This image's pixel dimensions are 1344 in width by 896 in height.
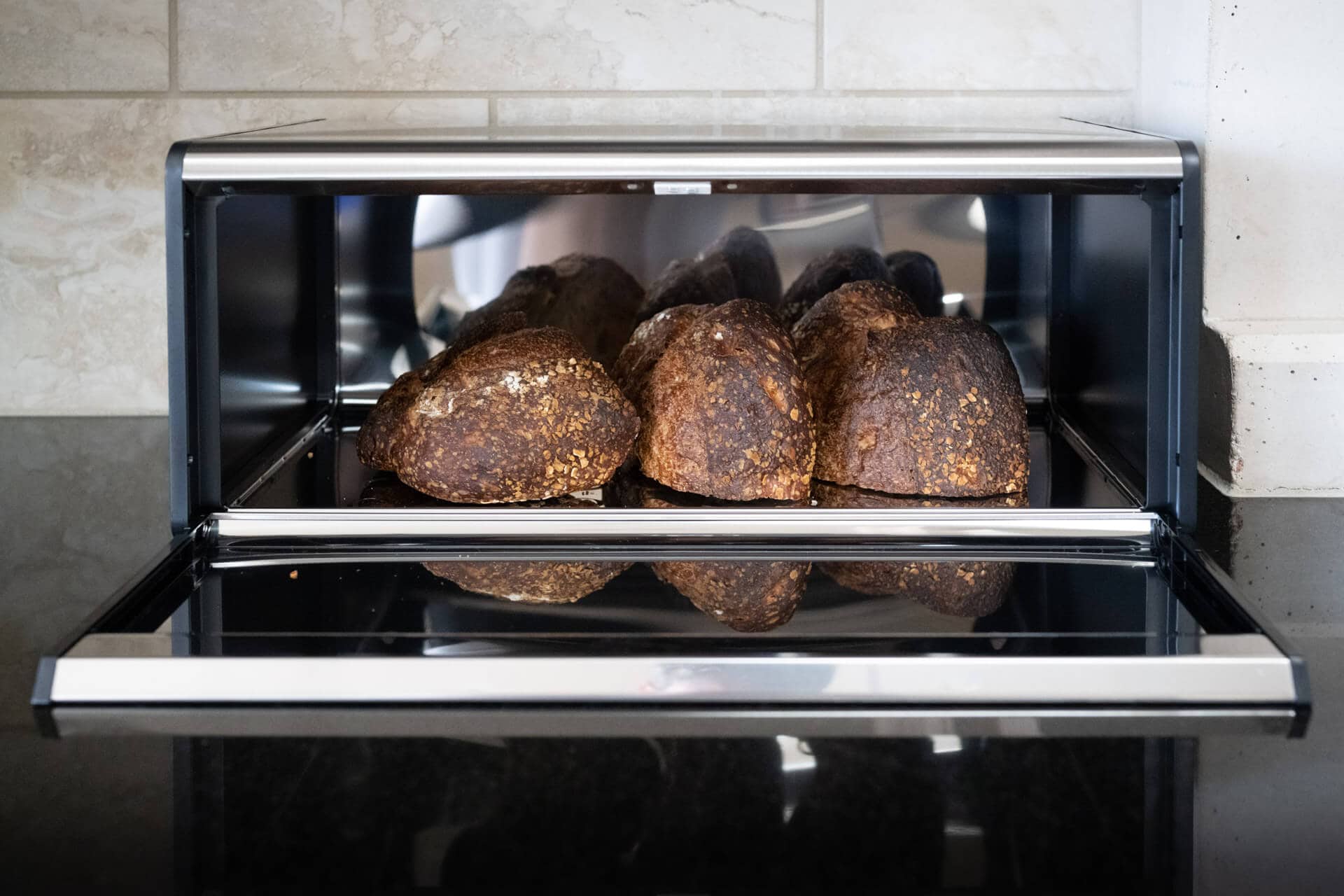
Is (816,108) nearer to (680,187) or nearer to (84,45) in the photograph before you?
(680,187)

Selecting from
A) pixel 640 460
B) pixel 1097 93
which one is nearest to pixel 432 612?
pixel 640 460

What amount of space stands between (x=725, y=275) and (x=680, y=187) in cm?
37

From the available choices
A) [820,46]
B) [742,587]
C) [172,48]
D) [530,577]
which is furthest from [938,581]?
[172,48]

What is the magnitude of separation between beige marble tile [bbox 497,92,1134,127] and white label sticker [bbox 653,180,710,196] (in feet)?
1.53

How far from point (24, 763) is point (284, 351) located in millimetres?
508

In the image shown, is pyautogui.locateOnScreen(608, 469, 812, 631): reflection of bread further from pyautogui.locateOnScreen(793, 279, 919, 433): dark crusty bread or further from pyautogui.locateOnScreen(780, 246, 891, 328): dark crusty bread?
pyautogui.locateOnScreen(780, 246, 891, 328): dark crusty bread

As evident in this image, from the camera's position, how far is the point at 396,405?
3.11ft

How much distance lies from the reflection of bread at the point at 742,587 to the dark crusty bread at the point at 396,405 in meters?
0.24

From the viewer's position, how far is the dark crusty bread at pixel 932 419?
87 cm

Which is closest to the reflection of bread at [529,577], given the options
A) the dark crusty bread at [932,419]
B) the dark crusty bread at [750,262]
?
the dark crusty bread at [932,419]

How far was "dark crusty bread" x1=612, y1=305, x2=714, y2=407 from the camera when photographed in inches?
36.7

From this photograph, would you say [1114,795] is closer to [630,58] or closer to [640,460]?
[640,460]

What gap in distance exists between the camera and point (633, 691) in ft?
2.11

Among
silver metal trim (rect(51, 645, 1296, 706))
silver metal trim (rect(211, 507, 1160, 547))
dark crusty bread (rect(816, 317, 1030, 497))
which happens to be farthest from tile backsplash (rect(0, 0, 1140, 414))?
silver metal trim (rect(51, 645, 1296, 706))
